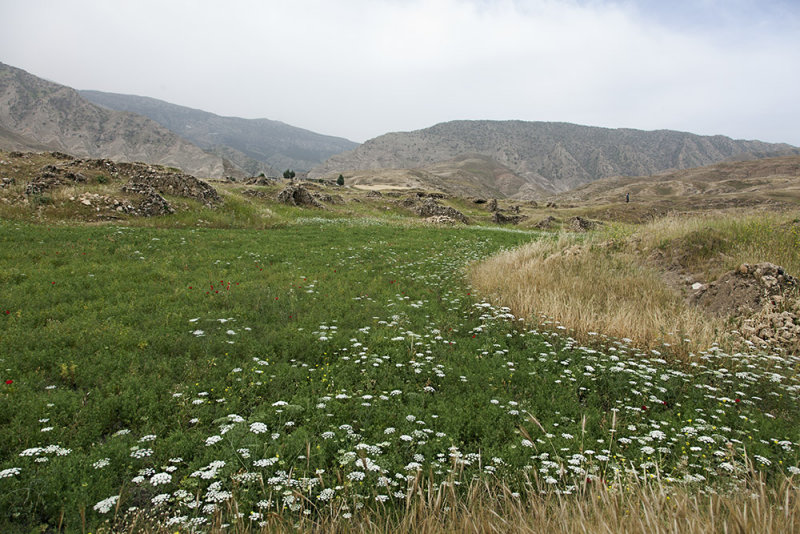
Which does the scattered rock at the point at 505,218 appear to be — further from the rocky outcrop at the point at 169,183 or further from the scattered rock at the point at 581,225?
the rocky outcrop at the point at 169,183

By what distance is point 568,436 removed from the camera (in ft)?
15.5

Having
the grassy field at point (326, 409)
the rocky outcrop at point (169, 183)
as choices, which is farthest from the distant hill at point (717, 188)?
the grassy field at point (326, 409)

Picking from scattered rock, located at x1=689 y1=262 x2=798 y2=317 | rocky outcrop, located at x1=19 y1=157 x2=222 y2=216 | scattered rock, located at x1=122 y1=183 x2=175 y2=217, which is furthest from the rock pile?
scattered rock, located at x1=689 y1=262 x2=798 y2=317

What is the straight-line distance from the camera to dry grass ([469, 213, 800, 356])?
329 inches

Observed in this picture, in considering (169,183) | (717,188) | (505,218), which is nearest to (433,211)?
(505,218)

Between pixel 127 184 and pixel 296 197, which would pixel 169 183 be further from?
pixel 296 197

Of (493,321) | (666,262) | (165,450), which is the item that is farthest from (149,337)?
(666,262)

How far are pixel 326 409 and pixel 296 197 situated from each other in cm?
3690

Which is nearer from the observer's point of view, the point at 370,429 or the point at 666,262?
the point at 370,429

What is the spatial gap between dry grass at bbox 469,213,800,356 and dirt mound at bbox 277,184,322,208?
2869 cm

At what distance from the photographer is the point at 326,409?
5.46 metres

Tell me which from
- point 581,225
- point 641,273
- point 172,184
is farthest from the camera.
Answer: point 581,225

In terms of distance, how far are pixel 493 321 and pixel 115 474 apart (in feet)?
25.2

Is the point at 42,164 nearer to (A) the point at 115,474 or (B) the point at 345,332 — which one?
(B) the point at 345,332
